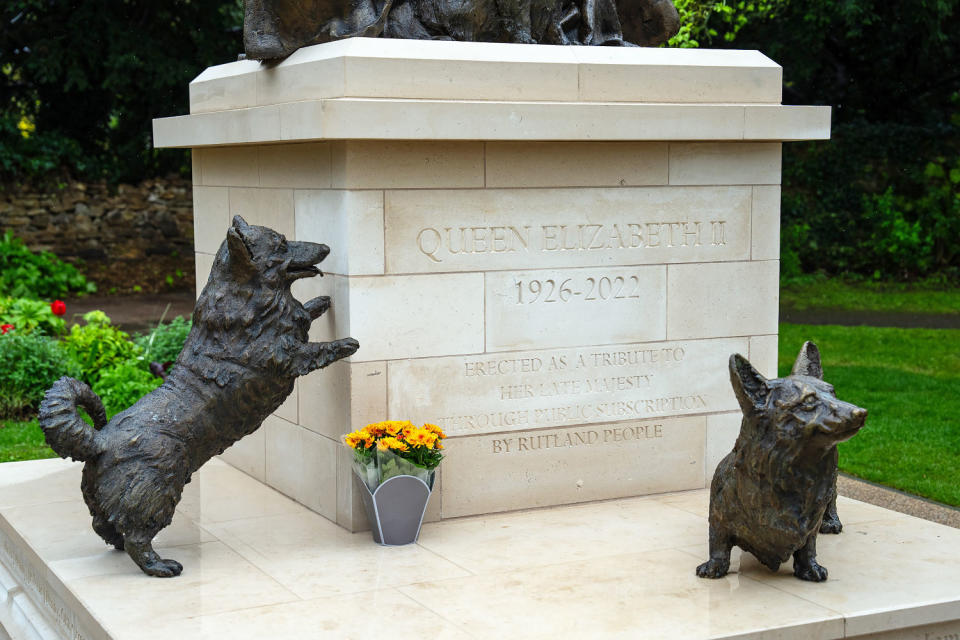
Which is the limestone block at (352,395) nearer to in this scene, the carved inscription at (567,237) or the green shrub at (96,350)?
the carved inscription at (567,237)

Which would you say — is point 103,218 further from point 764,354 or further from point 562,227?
point 764,354

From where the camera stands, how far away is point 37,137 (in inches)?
764

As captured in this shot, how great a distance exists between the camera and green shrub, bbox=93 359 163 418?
32.0ft

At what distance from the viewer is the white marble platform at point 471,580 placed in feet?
15.2

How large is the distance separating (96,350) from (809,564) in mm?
7538

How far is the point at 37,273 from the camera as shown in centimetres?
1775

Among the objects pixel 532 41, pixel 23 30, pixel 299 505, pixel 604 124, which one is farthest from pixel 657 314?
pixel 23 30

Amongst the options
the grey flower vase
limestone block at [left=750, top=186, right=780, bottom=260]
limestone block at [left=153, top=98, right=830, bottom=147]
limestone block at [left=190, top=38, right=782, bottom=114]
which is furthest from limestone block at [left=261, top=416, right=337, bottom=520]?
limestone block at [left=750, top=186, right=780, bottom=260]

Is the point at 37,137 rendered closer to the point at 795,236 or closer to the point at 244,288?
the point at 795,236

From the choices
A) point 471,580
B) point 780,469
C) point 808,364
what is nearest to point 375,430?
point 471,580

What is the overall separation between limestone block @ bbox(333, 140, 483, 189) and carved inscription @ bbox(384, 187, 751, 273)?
65 mm

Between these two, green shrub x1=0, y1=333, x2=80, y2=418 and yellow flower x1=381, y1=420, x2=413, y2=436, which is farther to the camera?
green shrub x1=0, y1=333, x2=80, y2=418

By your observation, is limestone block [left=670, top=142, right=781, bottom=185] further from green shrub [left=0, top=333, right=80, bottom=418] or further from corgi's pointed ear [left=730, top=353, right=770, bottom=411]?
green shrub [left=0, top=333, right=80, bottom=418]

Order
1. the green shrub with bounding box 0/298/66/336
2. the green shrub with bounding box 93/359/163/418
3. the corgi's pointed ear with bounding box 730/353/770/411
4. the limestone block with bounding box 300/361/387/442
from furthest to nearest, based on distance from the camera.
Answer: the green shrub with bounding box 0/298/66/336 → the green shrub with bounding box 93/359/163/418 → the limestone block with bounding box 300/361/387/442 → the corgi's pointed ear with bounding box 730/353/770/411
